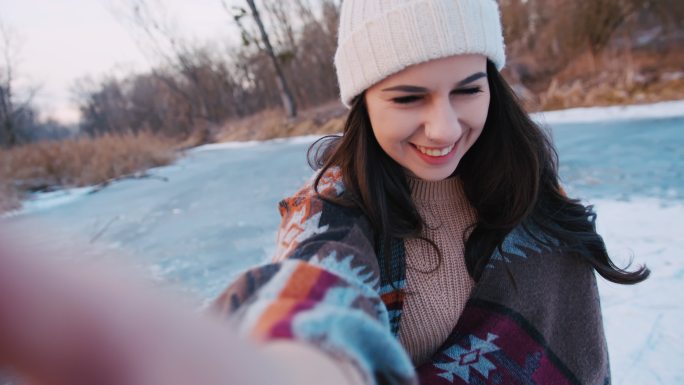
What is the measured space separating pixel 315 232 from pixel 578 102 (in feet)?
24.9

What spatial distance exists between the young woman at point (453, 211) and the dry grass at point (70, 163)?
733cm

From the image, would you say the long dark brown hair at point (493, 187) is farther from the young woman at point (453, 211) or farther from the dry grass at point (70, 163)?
the dry grass at point (70, 163)

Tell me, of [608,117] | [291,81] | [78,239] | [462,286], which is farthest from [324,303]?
[291,81]

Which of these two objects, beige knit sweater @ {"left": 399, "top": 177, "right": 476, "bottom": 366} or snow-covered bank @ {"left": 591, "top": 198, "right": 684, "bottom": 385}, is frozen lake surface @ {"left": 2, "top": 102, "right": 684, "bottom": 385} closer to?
snow-covered bank @ {"left": 591, "top": 198, "right": 684, "bottom": 385}

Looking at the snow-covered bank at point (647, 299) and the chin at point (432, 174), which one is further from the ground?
the chin at point (432, 174)

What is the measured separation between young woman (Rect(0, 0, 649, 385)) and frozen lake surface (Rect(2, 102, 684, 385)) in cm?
35

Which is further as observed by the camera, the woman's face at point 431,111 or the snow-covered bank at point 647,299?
the snow-covered bank at point 647,299

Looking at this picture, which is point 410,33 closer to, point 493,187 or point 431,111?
point 431,111

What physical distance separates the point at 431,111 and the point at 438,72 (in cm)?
7

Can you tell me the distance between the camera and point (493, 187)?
94 cm

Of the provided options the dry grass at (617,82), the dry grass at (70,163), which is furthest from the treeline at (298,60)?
the dry grass at (70,163)

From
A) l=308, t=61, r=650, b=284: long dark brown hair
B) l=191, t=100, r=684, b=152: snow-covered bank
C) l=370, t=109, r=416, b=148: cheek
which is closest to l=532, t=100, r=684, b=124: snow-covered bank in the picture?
l=191, t=100, r=684, b=152: snow-covered bank

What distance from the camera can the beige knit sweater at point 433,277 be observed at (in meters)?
0.83

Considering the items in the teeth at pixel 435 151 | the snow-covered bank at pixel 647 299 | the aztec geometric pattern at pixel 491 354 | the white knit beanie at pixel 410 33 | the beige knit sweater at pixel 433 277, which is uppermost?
the white knit beanie at pixel 410 33
